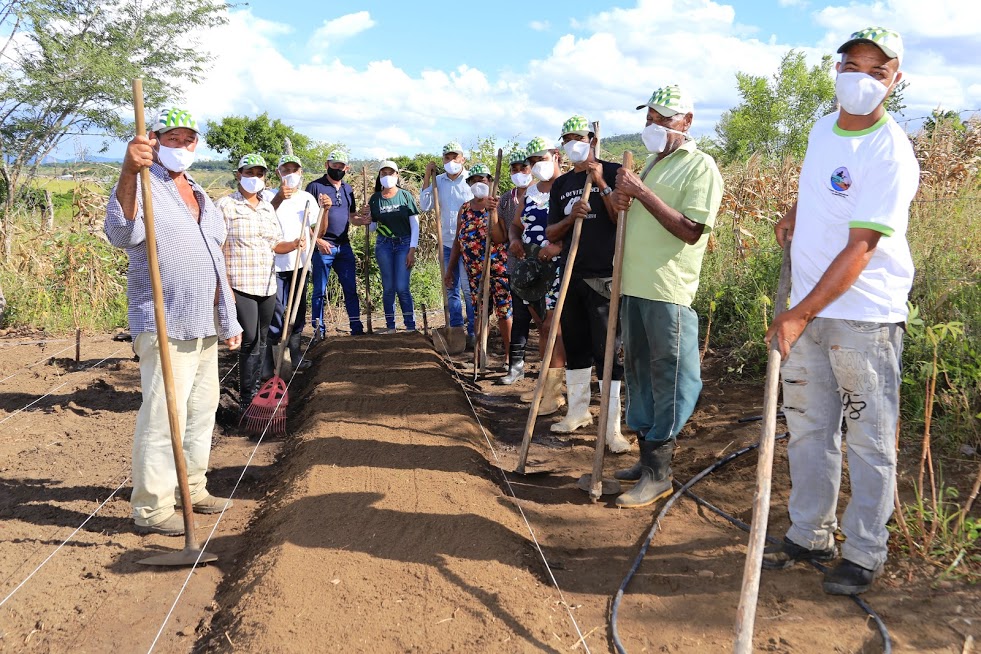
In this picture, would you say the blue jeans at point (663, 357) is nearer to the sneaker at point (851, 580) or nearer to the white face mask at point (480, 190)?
the sneaker at point (851, 580)

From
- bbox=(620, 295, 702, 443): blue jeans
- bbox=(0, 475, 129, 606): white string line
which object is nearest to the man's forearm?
bbox=(620, 295, 702, 443): blue jeans

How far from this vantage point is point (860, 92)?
2787mm

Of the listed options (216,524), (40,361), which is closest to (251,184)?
(216,524)

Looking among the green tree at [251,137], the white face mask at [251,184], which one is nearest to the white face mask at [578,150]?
the white face mask at [251,184]

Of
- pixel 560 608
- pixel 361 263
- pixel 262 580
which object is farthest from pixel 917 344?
pixel 361 263

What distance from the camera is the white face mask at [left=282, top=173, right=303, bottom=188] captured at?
6816 millimetres

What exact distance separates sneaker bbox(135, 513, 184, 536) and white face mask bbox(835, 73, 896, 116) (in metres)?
3.80

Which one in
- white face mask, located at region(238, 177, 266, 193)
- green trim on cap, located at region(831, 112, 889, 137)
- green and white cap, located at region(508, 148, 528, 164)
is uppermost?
green and white cap, located at region(508, 148, 528, 164)

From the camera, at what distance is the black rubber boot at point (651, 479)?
4.14 m

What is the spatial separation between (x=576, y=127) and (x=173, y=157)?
2.49 metres

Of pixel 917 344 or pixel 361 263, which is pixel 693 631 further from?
pixel 361 263

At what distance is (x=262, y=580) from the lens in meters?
3.21

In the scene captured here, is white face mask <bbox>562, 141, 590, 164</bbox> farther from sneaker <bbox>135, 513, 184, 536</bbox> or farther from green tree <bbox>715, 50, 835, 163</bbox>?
green tree <bbox>715, 50, 835, 163</bbox>

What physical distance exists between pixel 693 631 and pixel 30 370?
701cm
